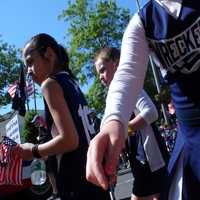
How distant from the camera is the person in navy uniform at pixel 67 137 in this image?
300 cm

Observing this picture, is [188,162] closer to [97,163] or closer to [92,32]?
[97,163]

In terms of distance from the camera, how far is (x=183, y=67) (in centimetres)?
209

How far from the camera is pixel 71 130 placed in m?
2.99

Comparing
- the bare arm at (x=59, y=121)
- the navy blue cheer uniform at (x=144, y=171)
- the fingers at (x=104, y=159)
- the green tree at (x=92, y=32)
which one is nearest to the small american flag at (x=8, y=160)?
the bare arm at (x=59, y=121)

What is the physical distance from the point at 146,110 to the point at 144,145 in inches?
12.0

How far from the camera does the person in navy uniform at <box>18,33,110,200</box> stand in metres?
3.00

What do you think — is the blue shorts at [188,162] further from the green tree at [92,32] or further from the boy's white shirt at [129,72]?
the green tree at [92,32]

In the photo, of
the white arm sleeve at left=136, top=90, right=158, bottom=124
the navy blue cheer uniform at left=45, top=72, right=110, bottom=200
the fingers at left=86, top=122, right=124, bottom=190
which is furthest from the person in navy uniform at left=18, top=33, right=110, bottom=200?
the fingers at left=86, top=122, right=124, bottom=190

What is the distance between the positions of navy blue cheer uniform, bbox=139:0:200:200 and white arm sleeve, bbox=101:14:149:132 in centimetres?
6

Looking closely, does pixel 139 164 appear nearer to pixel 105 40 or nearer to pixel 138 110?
pixel 138 110

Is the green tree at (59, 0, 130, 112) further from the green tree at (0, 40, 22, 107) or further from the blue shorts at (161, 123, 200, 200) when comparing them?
the blue shorts at (161, 123, 200, 200)

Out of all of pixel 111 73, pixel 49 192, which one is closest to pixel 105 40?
pixel 49 192

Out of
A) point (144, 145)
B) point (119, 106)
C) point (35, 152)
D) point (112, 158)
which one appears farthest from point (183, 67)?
point (144, 145)

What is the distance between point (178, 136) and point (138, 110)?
2.42 meters
